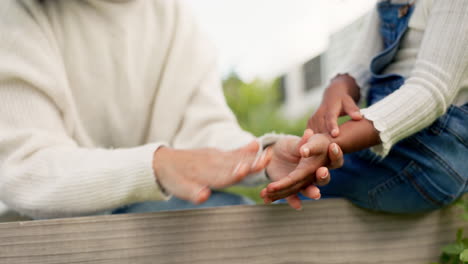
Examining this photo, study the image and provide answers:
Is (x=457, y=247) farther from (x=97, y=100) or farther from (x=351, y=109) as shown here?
(x=97, y=100)

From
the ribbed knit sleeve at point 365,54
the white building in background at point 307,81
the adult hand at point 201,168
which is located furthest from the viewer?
the white building in background at point 307,81

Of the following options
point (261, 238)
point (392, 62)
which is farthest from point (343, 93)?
point (261, 238)

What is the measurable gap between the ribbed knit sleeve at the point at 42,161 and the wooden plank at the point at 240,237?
10 centimetres

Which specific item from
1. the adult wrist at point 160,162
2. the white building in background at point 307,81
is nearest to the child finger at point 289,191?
the adult wrist at point 160,162

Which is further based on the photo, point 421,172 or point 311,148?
point 421,172

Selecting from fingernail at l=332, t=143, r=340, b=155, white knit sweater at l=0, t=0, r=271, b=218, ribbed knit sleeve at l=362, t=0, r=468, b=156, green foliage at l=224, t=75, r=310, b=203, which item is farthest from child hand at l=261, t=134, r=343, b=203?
green foliage at l=224, t=75, r=310, b=203

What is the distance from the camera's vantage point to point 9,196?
3.08 ft

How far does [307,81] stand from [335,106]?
17.4 feet

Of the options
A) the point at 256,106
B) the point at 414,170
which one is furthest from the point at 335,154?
the point at 256,106

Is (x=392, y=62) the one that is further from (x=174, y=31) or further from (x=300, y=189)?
(x=174, y=31)

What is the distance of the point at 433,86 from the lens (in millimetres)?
842

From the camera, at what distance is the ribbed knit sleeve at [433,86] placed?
83cm

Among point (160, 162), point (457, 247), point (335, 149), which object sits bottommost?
point (457, 247)

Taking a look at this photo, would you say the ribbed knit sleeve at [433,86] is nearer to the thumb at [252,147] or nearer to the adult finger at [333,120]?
the adult finger at [333,120]
